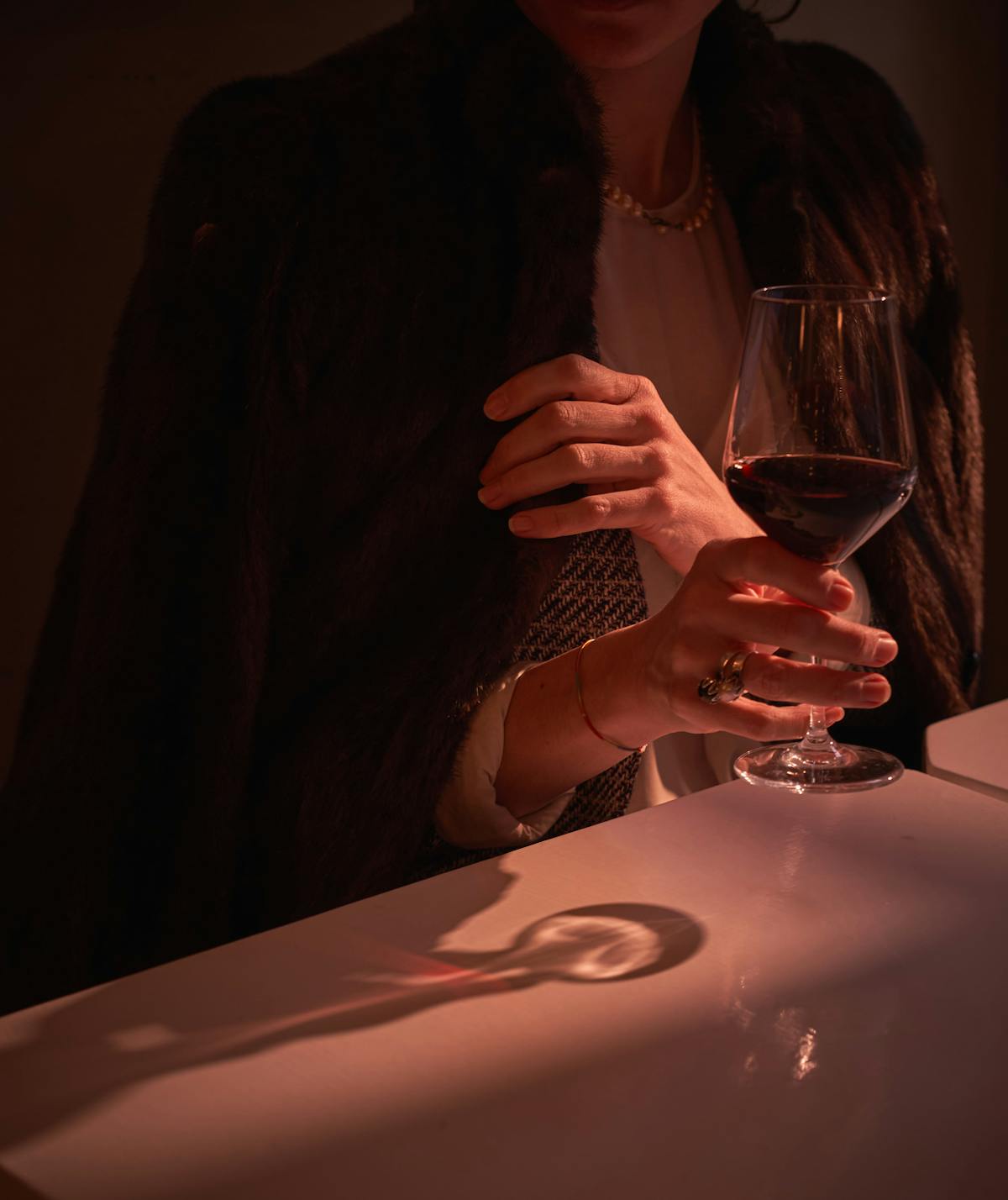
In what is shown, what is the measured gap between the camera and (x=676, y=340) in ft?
5.03

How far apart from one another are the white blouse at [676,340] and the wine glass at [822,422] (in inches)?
20.5

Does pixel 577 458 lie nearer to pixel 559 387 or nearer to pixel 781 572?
pixel 559 387

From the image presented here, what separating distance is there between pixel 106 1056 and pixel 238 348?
0.75m

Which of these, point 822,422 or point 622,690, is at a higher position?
Result: point 822,422

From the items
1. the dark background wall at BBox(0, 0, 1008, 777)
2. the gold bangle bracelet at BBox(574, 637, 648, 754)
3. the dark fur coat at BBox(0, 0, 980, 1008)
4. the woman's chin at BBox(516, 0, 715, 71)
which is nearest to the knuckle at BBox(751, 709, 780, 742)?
the gold bangle bracelet at BBox(574, 637, 648, 754)

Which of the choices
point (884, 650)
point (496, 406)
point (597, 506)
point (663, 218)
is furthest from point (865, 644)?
point (663, 218)

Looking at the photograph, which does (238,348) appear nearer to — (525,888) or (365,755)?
(365,755)

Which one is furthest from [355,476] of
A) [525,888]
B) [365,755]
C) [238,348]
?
[525,888]

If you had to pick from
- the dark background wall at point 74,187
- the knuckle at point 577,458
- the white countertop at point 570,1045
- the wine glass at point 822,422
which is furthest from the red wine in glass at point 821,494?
the dark background wall at point 74,187

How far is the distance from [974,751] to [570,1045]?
1.79ft

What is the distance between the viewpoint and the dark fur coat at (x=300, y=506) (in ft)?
3.85

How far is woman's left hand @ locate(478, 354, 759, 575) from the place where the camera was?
1183 millimetres

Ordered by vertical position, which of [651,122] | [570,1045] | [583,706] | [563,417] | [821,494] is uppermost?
[651,122]

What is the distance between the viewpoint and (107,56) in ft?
5.48
